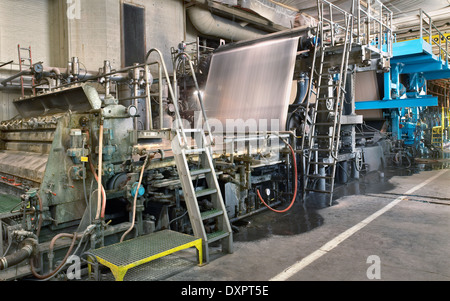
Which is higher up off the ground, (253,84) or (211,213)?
(253,84)

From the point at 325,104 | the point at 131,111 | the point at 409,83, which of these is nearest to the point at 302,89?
the point at 325,104

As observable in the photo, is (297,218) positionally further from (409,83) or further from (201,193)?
(409,83)

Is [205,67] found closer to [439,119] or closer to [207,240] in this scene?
[207,240]

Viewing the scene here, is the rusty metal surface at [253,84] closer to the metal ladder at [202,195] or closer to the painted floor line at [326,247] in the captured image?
the painted floor line at [326,247]

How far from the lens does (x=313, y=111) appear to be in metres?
6.44

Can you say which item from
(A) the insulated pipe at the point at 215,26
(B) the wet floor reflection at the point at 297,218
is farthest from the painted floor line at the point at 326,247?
(A) the insulated pipe at the point at 215,26

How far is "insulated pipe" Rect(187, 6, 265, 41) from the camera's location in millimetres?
11314

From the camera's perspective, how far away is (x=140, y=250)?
10.4ft

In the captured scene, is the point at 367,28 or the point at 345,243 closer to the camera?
the point at 345,243

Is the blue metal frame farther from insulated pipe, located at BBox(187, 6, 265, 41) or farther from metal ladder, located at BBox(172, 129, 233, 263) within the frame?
metal ladder, located at BBox(172, 129, 233, 263)

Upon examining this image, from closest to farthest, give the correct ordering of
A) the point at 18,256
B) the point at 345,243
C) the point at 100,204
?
the point at 18,256 → the point at 100,204 → the point at 345,243

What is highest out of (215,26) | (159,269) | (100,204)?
(215,26)

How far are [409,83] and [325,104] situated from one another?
19.2 ft

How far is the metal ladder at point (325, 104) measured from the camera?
6090 mm
